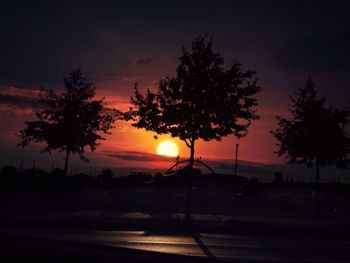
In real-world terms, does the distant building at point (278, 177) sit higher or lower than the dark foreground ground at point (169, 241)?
higher

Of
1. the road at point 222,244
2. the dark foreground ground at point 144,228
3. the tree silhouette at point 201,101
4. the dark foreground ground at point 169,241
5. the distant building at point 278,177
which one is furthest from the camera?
the distant building at point 278,177

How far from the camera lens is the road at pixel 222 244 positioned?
1198 cm

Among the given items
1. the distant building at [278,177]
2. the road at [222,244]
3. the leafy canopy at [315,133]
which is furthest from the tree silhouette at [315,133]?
the distant building at [278,177]

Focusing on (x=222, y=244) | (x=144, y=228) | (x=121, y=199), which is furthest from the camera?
(x=121, y=199)

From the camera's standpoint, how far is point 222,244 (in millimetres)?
14250

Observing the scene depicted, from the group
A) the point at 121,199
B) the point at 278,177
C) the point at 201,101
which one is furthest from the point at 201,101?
the point at 278,177

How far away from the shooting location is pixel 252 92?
23.1 meters

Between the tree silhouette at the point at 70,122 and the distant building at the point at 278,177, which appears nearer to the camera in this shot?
the tree silhouette at the point at 70,122

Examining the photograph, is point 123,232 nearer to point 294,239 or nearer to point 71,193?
point 294,239

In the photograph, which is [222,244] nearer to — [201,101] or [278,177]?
[201,101]

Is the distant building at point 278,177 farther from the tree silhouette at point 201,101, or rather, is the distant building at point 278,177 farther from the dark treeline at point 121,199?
the tree silhouette at point 201,101

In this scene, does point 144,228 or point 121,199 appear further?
point 121,199

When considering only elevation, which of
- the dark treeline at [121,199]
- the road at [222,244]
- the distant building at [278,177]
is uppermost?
the distant building at [278,177]

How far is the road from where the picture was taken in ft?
39.3
